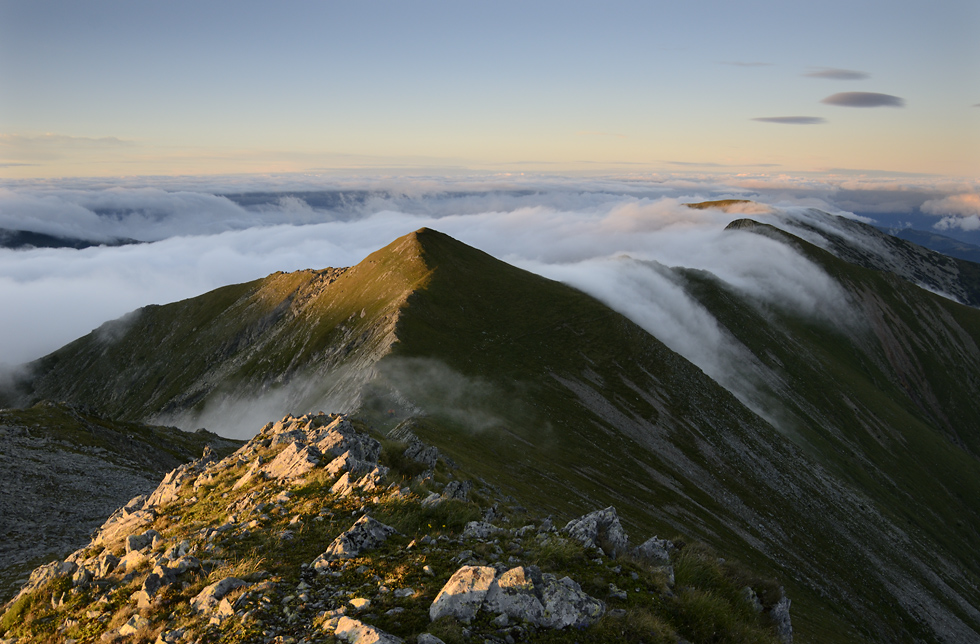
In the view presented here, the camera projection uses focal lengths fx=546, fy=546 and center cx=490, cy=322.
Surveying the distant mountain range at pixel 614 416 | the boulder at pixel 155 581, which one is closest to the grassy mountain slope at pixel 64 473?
the boulder at pixel 155 581

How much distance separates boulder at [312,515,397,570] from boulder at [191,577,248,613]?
1984 millimetres

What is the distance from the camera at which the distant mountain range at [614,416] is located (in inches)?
3127

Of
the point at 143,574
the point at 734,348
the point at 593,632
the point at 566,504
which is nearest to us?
the point at 593,632

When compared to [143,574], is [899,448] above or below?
below

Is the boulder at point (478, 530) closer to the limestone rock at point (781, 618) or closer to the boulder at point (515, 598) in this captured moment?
the boulder at point (515, 598)

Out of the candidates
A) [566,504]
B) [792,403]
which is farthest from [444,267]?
[792,403]

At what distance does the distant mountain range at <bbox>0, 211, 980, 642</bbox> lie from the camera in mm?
79438

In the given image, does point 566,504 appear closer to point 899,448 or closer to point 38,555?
point 38,555

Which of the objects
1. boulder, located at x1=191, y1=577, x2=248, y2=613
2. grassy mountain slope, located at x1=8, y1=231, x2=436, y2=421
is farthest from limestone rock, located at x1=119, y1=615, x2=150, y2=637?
grassy mountain slope, located at x1=8, y1=231, x2=436, y2=421

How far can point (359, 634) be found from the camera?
11.5 metres

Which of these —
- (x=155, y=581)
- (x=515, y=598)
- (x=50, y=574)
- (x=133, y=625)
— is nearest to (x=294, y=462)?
(x=155, y=581)

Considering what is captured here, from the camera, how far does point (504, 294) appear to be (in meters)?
143

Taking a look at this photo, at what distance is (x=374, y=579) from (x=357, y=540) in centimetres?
176

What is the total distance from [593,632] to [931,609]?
123 metres
